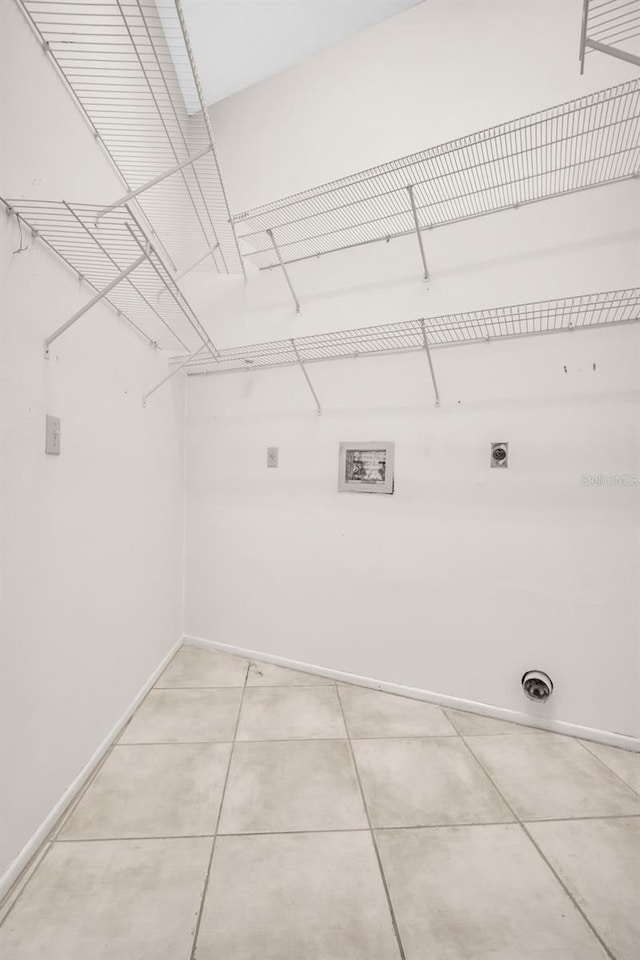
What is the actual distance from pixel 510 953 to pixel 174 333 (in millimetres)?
2218

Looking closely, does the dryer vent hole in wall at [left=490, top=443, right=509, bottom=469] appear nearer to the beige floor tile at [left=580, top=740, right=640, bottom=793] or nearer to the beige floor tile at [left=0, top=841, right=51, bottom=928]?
the beige floor tile at [left=580, top=740, right=640, bottom=793]

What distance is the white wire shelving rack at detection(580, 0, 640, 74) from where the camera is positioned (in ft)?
2.74

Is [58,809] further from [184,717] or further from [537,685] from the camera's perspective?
[537,685]

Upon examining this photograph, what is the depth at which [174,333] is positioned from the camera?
177 centimetres

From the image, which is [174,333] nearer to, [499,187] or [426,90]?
[499,187]

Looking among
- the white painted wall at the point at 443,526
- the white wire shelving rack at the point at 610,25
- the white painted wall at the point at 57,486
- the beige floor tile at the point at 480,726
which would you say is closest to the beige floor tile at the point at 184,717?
the white painted wall at the point at 57,486

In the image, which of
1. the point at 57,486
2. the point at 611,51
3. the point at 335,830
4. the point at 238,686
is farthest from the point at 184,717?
the point at 611,51

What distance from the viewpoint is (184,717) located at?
1.74 meters

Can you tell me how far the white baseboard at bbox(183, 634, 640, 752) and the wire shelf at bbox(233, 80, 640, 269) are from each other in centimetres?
219

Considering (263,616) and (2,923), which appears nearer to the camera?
(2,923)

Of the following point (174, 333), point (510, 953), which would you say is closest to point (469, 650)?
point (510, 953)

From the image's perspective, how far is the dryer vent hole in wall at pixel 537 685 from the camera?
1.64 metres

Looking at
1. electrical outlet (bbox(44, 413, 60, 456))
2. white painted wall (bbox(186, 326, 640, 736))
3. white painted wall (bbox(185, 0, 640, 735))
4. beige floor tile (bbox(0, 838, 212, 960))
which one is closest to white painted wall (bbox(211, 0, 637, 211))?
white painted wall (bbox(185, 0, 640, 735))

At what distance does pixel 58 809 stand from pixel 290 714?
89 cm
